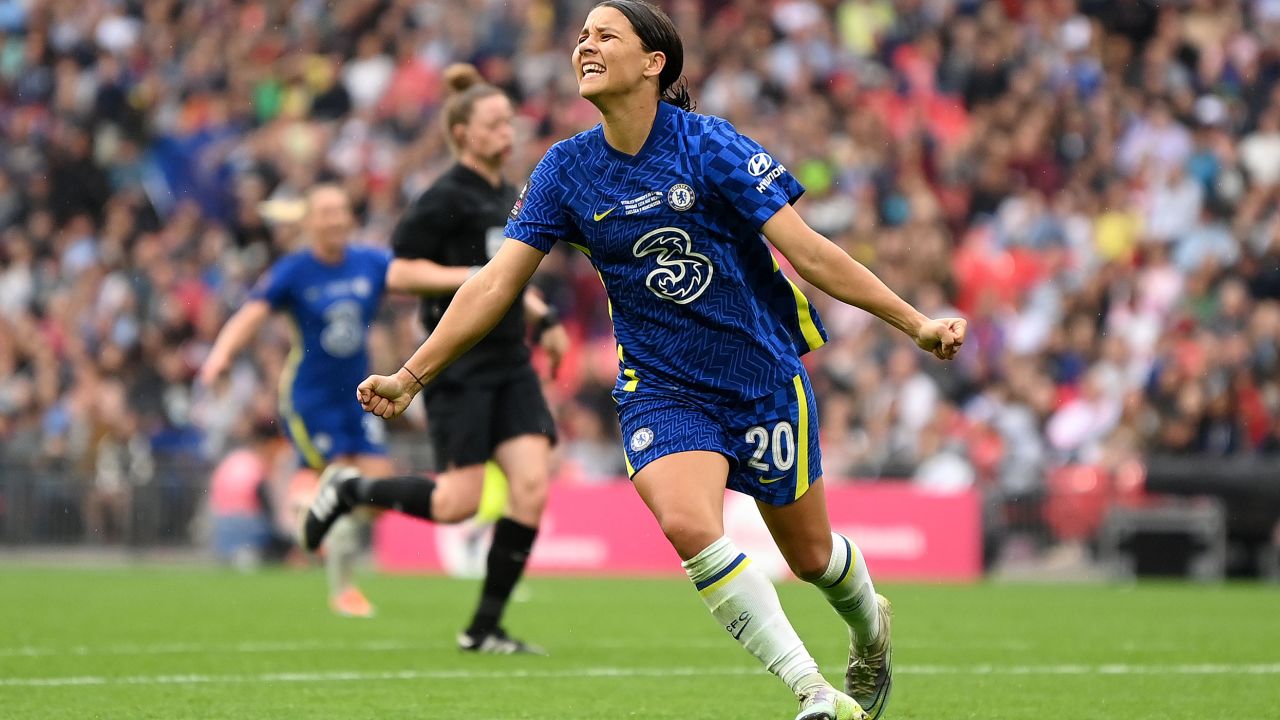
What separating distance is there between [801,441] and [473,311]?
1048 mm

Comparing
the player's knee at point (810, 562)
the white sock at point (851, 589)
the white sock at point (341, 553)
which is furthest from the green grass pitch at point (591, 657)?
the player's knee at point (810, 562)

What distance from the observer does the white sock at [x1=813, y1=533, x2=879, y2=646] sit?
237 inches

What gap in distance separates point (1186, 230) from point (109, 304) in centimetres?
1182

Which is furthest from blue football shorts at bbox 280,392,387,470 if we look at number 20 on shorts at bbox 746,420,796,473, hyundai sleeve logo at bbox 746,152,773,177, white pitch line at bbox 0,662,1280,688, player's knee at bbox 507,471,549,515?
hyundai sleeve logo at bbox 746,152,773,177

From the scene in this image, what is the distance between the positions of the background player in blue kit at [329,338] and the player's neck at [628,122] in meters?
5.97

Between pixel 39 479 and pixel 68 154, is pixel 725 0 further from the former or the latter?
pixel 39 479

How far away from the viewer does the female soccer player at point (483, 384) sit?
9016mm

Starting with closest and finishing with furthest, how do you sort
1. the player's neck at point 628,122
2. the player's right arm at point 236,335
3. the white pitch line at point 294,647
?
the player's neck at point 628,122, the white pitch line at point 294,647, the player's right arm at point 236,335

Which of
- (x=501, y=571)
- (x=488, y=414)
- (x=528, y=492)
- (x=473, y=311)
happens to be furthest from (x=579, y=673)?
(x=473, y=311)

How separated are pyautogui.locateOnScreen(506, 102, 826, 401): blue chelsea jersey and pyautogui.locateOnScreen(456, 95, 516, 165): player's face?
3346 mm

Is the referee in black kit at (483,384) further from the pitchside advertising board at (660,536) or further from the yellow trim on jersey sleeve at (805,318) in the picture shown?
the pitchside advertising board at (660,536)

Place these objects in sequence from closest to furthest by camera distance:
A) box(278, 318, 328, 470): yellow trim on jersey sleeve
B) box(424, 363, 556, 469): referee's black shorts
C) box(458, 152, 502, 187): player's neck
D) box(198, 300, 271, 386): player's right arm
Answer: box(424, 363, 556, 469): referee's black shorts, box(458, 152, 502, 187): player's neck, box(198, 300, 271, 386): player's right arm, box(278, 318, 328, 470): yellow trim on jersey sleeve

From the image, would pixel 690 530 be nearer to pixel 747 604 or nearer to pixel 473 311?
pixel 747 604

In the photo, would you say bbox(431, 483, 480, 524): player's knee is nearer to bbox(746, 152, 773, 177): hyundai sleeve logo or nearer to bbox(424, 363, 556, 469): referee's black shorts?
bbox(424, 363, 556, 469): referee's black shorts
